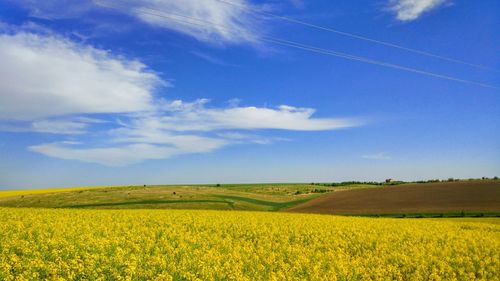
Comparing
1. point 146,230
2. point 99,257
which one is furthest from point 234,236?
point 99,257

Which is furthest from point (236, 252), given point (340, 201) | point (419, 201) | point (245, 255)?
point (340, 201)

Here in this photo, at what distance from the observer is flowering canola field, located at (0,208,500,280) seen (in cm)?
1057

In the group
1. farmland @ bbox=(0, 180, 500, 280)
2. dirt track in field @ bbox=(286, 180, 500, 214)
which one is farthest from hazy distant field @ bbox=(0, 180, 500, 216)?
farmland @ bbox=(0, 180, 500, 280)

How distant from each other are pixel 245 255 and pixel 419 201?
1878 inches

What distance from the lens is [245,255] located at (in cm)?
1280

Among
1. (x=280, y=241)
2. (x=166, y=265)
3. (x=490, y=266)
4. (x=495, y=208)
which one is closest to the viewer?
(x=166, y=265)

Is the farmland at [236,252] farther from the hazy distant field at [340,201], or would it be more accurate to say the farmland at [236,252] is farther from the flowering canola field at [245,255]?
the hazy distant field at [340,201]

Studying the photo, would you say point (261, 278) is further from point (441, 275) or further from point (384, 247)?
point (384, 247)

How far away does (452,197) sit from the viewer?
174 feet

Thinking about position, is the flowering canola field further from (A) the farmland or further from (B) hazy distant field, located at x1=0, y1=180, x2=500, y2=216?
(B) hazy distant field, located at x1=0, y1=180, x2=500, y2=216

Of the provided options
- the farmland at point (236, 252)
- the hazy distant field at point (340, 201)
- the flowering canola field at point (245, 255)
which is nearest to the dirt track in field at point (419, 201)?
the hazy distant field at point (340, 201)

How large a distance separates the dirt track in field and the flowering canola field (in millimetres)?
29161

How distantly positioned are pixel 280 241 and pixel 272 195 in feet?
196

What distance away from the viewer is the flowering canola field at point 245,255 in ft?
34.7
